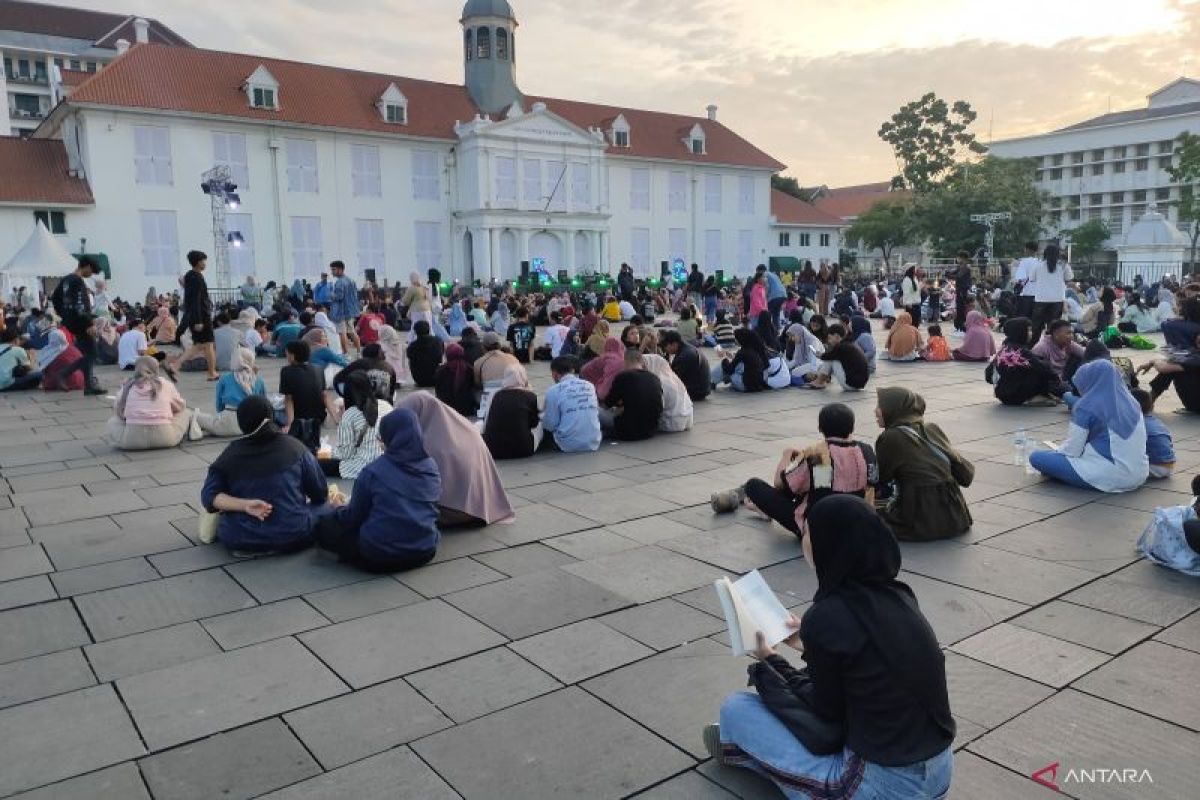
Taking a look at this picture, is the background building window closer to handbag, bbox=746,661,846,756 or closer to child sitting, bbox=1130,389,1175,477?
child sitting, bbox=1130,389,1175,477

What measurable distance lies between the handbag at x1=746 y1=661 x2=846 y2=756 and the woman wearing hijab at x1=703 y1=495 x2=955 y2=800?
53 millimetres

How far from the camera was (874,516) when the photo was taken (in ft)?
8.09

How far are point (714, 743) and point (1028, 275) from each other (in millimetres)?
13900

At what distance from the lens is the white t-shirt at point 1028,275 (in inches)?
556

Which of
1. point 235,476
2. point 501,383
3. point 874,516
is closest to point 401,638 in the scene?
point 235,476

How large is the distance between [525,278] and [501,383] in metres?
29.6

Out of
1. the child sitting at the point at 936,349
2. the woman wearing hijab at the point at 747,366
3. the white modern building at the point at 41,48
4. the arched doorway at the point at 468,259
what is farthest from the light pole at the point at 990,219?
the white modern building at the point at 41,48

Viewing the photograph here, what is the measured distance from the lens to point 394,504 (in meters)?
4.95

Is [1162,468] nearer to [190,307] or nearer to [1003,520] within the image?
[1003,520]

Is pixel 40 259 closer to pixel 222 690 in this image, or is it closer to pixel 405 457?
pixel 405 457

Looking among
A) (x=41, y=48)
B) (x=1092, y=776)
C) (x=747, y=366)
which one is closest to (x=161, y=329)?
(x=747, y=366)

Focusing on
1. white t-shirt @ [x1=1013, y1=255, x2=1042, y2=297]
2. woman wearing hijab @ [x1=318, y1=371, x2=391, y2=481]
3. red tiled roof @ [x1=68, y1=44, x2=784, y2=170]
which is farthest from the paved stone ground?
red tiled roof @ [x1=68, y1=44, x2=784, y2=170]

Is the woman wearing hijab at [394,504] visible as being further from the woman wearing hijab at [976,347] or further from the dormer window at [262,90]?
the dormer window at [262,90]

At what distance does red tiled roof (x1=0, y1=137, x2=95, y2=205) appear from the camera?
101ft
